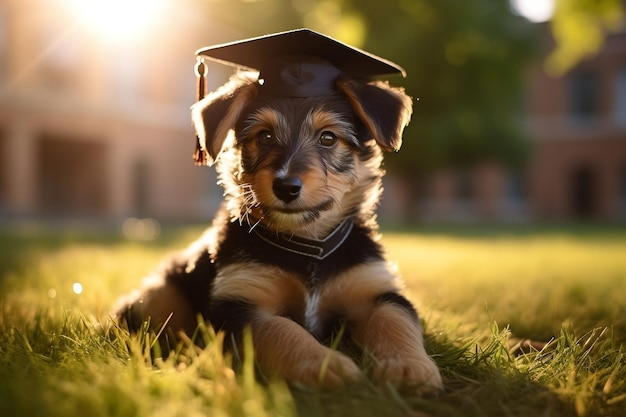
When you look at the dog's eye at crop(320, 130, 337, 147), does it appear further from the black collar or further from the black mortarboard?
the black collar

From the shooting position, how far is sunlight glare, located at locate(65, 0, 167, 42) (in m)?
29.2

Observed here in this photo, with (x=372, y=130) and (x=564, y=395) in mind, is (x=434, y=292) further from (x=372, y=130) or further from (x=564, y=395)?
(x=564, y=395)

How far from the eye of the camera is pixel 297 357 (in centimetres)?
275

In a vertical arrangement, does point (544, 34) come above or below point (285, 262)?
above

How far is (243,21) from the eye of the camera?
22.1m

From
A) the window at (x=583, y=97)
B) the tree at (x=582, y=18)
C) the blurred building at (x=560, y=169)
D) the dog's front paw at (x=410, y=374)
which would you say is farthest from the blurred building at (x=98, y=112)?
the dog's front paw at (x=410, y=374)

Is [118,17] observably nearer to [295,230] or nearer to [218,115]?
[218,115]

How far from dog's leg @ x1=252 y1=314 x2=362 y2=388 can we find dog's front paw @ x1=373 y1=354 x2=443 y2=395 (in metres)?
0.12

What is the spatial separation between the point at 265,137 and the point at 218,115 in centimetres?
32

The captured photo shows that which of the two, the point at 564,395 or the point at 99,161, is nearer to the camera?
the point at 564,395

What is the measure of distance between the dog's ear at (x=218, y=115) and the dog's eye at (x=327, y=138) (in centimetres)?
51

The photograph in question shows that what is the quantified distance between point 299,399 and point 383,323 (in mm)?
796

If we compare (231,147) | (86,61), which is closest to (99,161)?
(86,61)

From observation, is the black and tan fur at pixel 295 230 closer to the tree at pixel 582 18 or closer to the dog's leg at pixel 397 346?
the dog's leg at pixel 397 346
